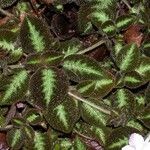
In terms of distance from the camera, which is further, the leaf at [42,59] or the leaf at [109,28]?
the leaf at [109,28]

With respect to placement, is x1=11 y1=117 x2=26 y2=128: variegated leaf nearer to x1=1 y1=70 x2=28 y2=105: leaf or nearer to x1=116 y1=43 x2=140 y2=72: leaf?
x1=1 y1=70 x2=28 y2=105: leaf

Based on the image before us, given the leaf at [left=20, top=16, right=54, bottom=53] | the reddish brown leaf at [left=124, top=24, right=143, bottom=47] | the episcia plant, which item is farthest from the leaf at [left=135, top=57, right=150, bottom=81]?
the leaf at [left=20, top=16, right=54, bottom=53]

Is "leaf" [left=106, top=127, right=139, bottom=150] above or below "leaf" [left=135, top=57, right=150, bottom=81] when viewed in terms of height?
below

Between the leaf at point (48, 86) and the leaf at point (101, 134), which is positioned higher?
the leaf at point (48, 86)

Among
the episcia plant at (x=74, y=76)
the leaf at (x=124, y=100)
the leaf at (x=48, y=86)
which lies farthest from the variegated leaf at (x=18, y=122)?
the leaf at (x=124, y=100)

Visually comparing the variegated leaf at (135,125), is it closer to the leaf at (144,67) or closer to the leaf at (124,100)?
the leaf at (124,100)

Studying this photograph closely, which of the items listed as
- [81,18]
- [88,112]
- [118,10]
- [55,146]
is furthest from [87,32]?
[55,146]

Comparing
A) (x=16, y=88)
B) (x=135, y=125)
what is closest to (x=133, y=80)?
(x=135, y=125)
